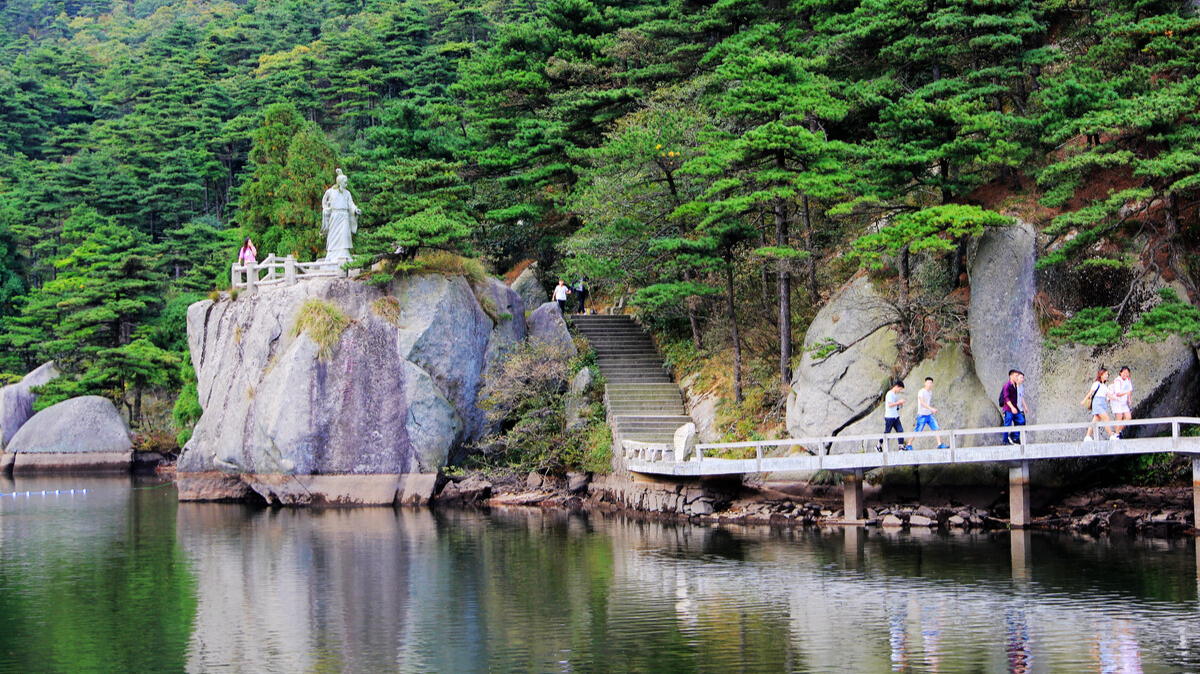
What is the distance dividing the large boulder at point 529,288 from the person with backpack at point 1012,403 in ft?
67.4

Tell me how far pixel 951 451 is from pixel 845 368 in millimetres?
4465

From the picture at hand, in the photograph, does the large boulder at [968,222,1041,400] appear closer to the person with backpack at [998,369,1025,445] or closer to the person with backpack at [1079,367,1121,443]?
the person with backpack at [998,369,1025,445]

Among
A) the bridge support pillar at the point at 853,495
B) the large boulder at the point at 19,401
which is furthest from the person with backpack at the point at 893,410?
the large boulder at the point at 19,401

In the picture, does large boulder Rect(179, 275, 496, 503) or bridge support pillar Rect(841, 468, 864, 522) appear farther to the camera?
large boulder Rect(179, 275, 496, 503)

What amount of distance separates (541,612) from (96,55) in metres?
89.6

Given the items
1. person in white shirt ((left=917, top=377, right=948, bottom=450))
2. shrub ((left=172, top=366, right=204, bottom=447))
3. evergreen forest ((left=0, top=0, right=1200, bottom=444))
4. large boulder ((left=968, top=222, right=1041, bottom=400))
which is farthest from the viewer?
shrub ((left=172, top=366, right=204, bottom=447))

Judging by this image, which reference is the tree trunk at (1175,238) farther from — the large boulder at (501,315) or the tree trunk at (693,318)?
the large boulder at (501,315)

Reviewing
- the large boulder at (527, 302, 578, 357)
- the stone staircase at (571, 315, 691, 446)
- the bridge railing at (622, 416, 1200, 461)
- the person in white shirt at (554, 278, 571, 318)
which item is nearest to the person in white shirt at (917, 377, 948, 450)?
the bridge railing at (622, 416, 1200, 461)

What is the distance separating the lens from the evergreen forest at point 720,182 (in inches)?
983

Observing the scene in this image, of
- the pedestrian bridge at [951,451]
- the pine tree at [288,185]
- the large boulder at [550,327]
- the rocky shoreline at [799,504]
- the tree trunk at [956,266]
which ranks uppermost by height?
the pine tree at [288,185]

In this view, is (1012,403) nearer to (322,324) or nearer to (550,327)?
(550,327)

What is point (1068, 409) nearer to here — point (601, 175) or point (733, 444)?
point (733, 444)

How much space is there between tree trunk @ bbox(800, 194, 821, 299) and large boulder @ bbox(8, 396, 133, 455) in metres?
33.5

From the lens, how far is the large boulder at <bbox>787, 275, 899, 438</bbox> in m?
27.8
